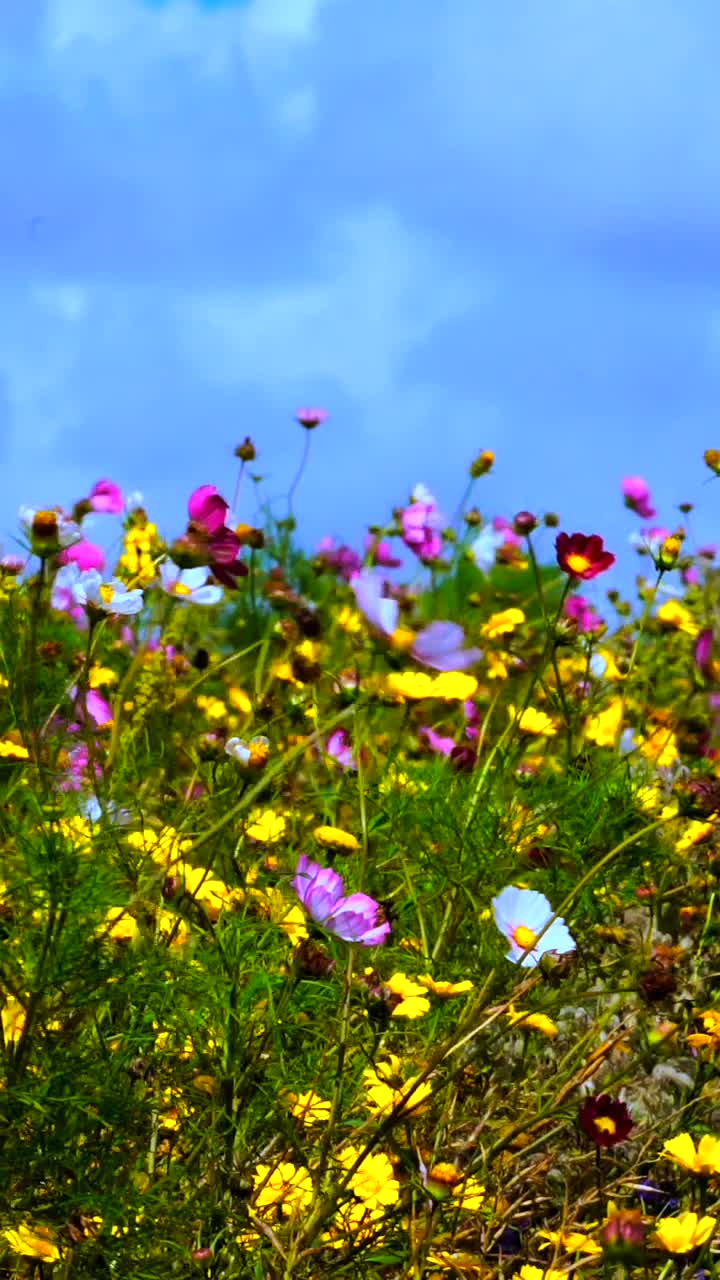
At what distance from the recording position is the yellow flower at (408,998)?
1.48 m

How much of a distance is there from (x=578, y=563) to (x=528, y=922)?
475 mm

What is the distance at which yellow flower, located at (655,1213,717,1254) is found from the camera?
1364 millimetres

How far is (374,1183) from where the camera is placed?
153 cm

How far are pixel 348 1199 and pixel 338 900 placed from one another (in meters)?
0.25

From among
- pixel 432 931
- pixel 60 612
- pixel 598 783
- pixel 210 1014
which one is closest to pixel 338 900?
pixel 210 1014

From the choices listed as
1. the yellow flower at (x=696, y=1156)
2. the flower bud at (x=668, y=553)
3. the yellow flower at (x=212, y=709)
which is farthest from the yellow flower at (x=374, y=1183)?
the yellow flower at (x=212, y=709)

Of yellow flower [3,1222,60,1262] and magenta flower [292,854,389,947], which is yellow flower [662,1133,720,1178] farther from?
yellow flower [3,1222,60,1262]

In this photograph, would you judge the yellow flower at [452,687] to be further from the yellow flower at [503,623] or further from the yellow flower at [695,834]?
the yellow flower at [503,623]

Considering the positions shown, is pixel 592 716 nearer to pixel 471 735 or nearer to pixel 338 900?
pixel 471 735

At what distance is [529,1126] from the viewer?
5.11ft

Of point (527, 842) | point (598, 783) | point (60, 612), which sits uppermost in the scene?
point (60, 612)

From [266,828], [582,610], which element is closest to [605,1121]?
[266,828]

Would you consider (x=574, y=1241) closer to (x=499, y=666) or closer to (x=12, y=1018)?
(x=12, y=1018)

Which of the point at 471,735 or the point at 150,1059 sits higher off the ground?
the point at 471,735
